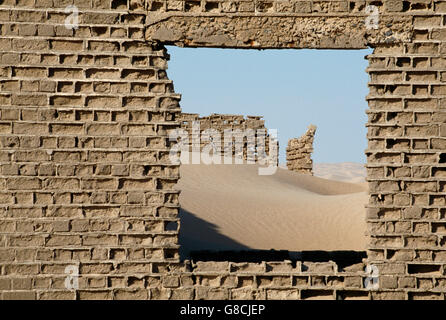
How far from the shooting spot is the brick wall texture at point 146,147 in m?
6.15

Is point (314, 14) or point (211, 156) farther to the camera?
point (211, 156)

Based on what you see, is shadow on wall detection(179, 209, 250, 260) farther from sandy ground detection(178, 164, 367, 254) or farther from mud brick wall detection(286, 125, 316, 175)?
mud brick wall detection(286, 125, 316, 175)

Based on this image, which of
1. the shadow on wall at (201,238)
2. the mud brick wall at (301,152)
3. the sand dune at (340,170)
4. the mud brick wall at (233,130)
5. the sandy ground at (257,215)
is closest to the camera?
the shadow on wall at (201,238)

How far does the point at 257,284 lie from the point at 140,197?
1630 millimetres

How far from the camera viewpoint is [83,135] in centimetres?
620

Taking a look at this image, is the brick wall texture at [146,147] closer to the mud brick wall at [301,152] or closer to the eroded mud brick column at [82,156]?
the eroded mud brick column at [82,156]

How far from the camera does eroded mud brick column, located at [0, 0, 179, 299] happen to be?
242 inches

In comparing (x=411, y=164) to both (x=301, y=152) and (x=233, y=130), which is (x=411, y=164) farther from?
(x=301, y=152)

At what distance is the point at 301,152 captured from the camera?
24109 millimetres

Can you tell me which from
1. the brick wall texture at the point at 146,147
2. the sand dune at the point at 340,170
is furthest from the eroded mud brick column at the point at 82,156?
the sand dune at the point at 340,170

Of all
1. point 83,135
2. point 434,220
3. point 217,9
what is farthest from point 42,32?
point 434,220

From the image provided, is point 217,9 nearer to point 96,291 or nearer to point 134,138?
point 134,138

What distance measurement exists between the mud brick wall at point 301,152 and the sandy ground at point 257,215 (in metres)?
3.15

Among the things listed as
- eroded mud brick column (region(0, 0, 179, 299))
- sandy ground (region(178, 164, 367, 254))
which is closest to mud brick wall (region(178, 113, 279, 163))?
sandy ground (region(178, 164, 367, 254))
